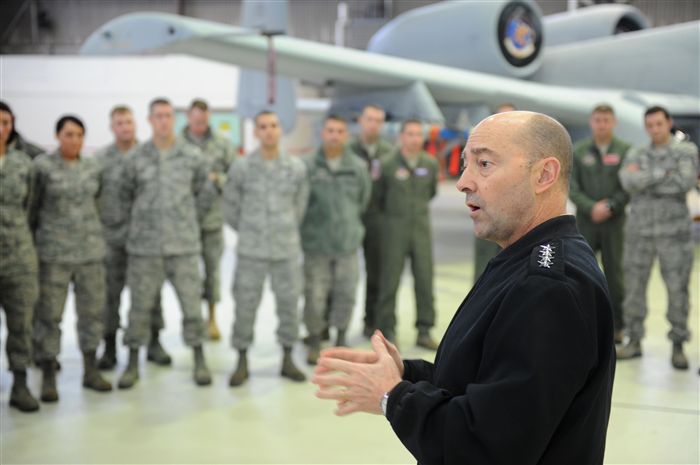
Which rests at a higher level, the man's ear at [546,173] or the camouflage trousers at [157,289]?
the man's ear at [546,173]

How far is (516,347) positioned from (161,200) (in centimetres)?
321

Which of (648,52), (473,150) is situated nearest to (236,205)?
(473,150)

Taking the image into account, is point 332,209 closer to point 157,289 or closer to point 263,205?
point 263,205

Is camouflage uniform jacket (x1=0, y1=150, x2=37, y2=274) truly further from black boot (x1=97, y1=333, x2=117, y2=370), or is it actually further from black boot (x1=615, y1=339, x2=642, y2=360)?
black boot (x1=615, y1=339, x2=642, y2=360)

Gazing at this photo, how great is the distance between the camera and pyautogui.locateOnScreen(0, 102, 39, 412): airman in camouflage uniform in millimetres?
3500

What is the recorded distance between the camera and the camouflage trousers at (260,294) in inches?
161

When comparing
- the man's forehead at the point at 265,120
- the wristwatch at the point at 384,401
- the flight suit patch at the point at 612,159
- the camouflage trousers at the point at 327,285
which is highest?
the man's forehead at the point at 265,120

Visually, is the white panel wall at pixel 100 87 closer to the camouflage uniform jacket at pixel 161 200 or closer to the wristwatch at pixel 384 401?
the camouflage uniform jacket at pixel 161 200

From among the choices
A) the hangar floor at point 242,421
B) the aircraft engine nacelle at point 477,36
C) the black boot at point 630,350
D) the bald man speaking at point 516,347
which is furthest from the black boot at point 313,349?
the aircraft engine nacelle at point 477,36

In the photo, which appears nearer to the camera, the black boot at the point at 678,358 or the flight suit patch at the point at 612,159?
the black boot at the point at 678,358

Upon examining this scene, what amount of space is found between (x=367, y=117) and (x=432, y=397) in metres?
4.05

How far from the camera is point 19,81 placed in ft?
31.7

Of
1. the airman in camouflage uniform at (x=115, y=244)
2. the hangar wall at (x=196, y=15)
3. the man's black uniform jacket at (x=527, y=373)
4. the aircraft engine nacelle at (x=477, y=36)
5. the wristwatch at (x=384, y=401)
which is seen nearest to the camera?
the man's black uniform jacket at (x=527, y=373)

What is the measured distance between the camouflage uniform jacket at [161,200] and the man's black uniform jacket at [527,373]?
297 cm
